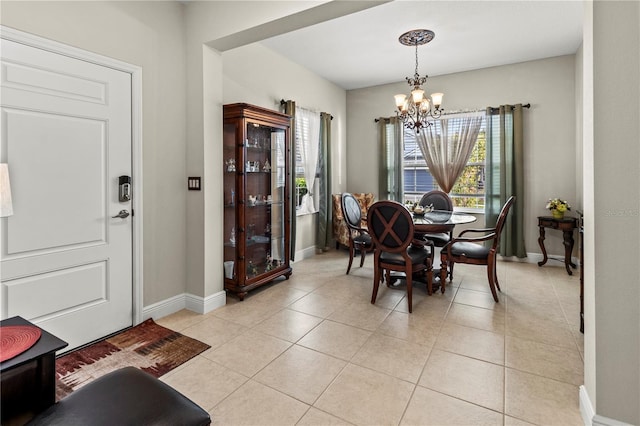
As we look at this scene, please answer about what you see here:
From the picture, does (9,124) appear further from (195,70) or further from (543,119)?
(543,119)

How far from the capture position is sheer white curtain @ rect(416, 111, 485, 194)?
204 inches

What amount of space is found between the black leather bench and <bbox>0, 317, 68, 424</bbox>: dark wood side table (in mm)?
110

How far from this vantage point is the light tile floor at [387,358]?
1.76 metres

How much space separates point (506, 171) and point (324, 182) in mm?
2723

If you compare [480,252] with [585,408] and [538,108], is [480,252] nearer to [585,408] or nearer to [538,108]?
[585,408]

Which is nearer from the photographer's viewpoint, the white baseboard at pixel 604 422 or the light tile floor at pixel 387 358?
the white baseboard at pixel 604 422

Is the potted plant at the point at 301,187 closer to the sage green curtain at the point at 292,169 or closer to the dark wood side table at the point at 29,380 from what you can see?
the sage green curtain at the point at 292,169

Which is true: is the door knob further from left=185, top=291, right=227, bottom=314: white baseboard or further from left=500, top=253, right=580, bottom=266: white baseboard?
left=500, top=253, right=580, bottom=266: white baseboard

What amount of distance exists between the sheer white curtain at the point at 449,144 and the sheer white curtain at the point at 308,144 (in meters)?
1.75

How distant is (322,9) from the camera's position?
2.32m

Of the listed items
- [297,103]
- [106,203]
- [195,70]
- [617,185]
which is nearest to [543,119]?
[297,103]

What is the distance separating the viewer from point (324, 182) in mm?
5422

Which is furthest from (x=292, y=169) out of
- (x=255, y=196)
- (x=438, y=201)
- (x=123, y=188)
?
(x=123, y=188)

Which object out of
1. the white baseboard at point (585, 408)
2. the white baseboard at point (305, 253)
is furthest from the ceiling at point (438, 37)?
the white baseboard at point (585, 408)
